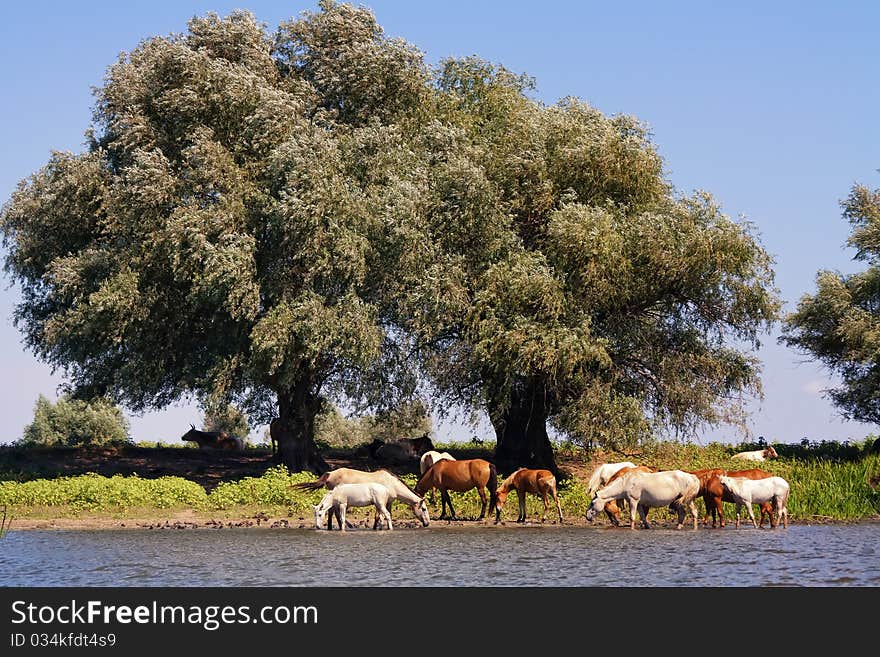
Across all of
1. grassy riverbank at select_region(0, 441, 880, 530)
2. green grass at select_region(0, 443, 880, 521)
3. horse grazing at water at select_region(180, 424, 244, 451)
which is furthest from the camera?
horse grazing at water at select_region(180, 424, 244, 451)

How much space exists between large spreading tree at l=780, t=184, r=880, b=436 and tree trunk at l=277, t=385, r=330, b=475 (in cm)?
2587

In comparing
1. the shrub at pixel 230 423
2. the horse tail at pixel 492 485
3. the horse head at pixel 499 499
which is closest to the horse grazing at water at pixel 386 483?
the horse head at pixel 499 499

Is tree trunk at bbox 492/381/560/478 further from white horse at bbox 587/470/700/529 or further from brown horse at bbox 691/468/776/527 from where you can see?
white horse at bbox 587/470/700/529

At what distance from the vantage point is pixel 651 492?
29.7 meters

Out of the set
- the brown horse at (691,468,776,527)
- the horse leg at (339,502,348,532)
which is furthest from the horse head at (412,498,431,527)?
the brown horse at (691,468,776,527)

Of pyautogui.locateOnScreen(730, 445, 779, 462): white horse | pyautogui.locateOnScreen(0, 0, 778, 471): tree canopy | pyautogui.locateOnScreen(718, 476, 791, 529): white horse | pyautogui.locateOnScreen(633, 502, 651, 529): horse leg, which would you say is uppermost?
pyautogui.locateOnScreen(0, 0, 778, 471): tree canopy

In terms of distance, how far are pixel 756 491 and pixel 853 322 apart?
24.1 meters

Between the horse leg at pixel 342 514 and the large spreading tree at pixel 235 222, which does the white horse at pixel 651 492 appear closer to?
the horse leg at pixel 342 514

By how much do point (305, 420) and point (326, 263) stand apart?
25.4 ft

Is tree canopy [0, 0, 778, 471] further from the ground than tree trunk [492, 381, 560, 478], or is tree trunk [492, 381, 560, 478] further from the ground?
tree canopy [0, 0, 778, 471]

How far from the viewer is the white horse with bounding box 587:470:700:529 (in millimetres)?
29656

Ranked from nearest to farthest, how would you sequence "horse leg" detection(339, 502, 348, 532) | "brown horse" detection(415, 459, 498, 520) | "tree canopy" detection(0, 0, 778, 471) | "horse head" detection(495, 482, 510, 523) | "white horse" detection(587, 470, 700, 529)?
"horse leg" detection(339, 502, 348, 532) < "white horse" detection(587, 470, 700, 529) < "horse head" detection(495, 482, 510, 523) < "brown horse" detection(415, 459, 498, 520) < "tree canopy" detection(0, 0, 778, 471)

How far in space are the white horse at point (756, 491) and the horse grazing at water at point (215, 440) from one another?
2866 cm
